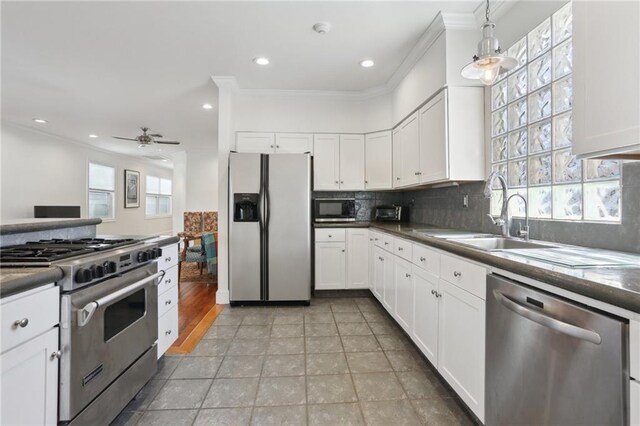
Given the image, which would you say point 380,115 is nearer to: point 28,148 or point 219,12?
point 219,12

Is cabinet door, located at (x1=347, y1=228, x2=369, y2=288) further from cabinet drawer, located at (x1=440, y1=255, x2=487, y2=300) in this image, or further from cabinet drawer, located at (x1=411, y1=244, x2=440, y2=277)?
cabinet drawer, located at (x1=440, y1=255, x2=487, y2=300)

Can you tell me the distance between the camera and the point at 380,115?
380cm

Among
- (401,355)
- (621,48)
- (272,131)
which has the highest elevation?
(272,131)

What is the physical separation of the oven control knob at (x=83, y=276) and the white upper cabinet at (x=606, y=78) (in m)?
2.07

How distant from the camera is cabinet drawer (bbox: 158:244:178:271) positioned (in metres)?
2.05

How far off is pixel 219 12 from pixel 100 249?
1.90 m

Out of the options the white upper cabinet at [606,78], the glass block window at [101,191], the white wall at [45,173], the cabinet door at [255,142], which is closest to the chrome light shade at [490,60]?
the white upper cabinet at [606,78]

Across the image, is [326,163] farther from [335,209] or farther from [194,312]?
[194,312]

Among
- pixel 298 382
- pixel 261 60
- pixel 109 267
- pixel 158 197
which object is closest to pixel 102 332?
pixel 109 267

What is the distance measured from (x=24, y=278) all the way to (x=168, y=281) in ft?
3.82

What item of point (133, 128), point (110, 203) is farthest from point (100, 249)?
point (110, 203)

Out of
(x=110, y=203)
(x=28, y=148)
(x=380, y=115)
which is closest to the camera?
(x=380, y=115)

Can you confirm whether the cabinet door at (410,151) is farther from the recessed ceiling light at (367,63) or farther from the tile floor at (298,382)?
the tile floor at (298,382)

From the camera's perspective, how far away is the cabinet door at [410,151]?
2.92 m
